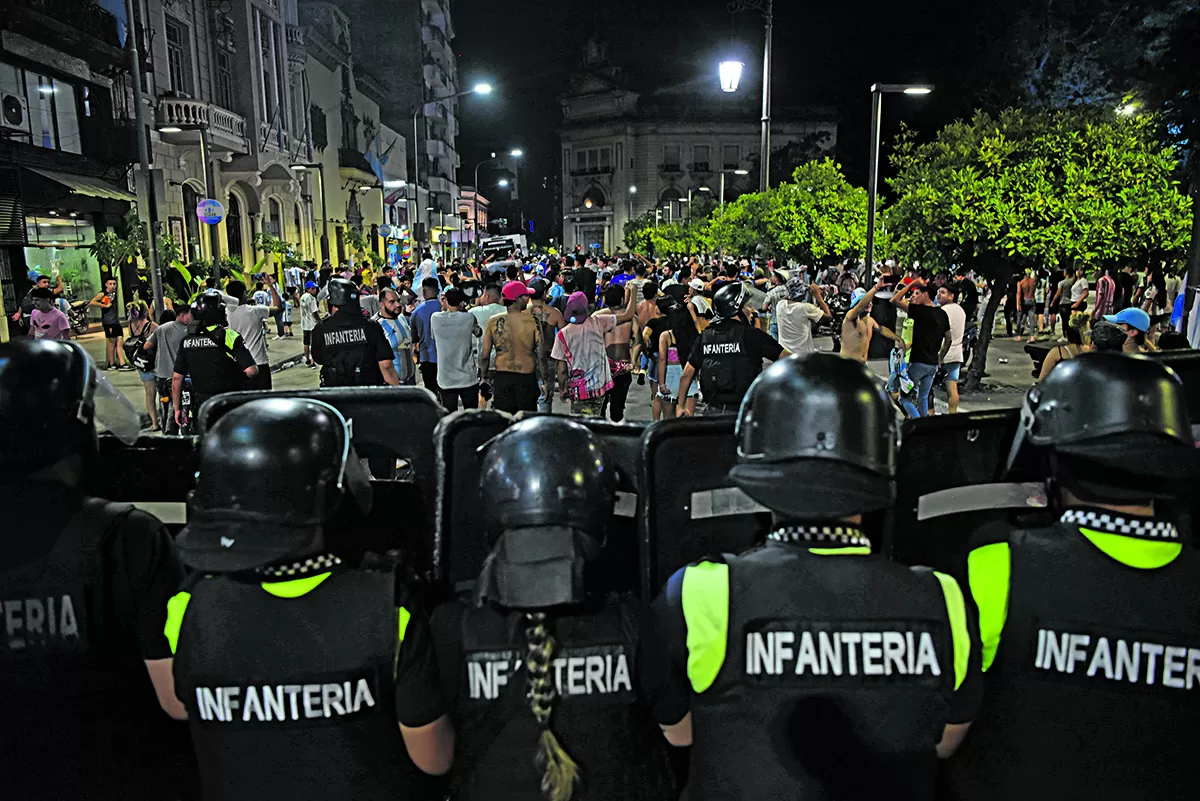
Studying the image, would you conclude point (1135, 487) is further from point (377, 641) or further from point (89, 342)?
point (89, 342)

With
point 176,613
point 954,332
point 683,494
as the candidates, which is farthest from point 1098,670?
point 954,332

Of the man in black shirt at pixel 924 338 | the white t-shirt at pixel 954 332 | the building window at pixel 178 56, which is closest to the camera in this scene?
the man in black shirt at pixel 924 338

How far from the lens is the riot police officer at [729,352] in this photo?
6.83 meters

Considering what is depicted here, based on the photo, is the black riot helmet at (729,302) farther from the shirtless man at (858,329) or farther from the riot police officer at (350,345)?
the riot police officer at (350,345)

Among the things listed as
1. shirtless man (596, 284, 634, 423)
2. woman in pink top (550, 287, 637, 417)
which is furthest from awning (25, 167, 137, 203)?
woman in pink top (550, 287, 637, 417)

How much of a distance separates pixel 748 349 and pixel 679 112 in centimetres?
9236

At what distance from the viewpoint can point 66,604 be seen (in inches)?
86.6

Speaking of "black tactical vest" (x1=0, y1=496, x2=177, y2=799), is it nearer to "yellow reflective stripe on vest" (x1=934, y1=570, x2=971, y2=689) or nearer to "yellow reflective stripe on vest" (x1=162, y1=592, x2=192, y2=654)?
"yellow reflective stripe on vest" (x1=162, y1=592, x2=192, y2=654)

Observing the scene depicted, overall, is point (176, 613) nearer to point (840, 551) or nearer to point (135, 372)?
point (840, 551)

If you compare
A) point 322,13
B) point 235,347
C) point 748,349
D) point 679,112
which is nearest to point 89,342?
point 235,347

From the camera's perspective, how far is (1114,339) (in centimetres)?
564

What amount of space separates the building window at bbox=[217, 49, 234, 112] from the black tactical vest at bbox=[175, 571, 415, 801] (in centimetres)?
3133

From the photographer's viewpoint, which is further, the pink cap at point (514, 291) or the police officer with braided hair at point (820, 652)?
the pink cap at point (514, 291)

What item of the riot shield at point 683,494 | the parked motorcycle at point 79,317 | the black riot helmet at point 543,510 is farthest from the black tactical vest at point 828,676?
the parked motorcycle at point 79,317
